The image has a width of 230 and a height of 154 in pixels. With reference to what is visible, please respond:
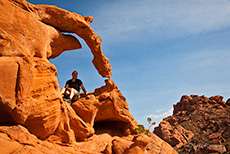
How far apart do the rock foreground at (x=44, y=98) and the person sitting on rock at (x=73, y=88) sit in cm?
39

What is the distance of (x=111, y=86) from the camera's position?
12586 millimetres

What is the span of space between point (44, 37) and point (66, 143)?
440cm

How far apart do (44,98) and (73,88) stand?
318 centimetres

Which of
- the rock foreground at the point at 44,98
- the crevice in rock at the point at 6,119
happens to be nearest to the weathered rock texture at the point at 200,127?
the rock foreground at the point at 44,98

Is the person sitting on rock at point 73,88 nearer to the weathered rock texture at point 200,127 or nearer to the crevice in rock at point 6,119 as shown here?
the crevice in rock at point 6,119

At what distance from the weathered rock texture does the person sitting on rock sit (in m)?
23.8

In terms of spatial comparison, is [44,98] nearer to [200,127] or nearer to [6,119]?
[6,119]

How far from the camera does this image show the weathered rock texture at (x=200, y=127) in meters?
29.1

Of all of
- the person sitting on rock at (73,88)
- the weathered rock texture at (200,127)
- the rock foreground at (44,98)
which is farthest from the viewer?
the weathered rock texture at (200,127)

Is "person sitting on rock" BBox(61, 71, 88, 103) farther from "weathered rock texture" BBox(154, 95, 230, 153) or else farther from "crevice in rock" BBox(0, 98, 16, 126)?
"weathered rock texture" BBox(154, 95, 230, 153)

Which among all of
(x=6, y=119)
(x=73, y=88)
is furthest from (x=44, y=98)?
(x=73, y=88)

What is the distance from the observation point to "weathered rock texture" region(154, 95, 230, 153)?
2914 cm

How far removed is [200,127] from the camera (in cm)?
3619

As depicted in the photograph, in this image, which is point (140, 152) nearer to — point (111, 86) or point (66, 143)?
point (66, 143)
